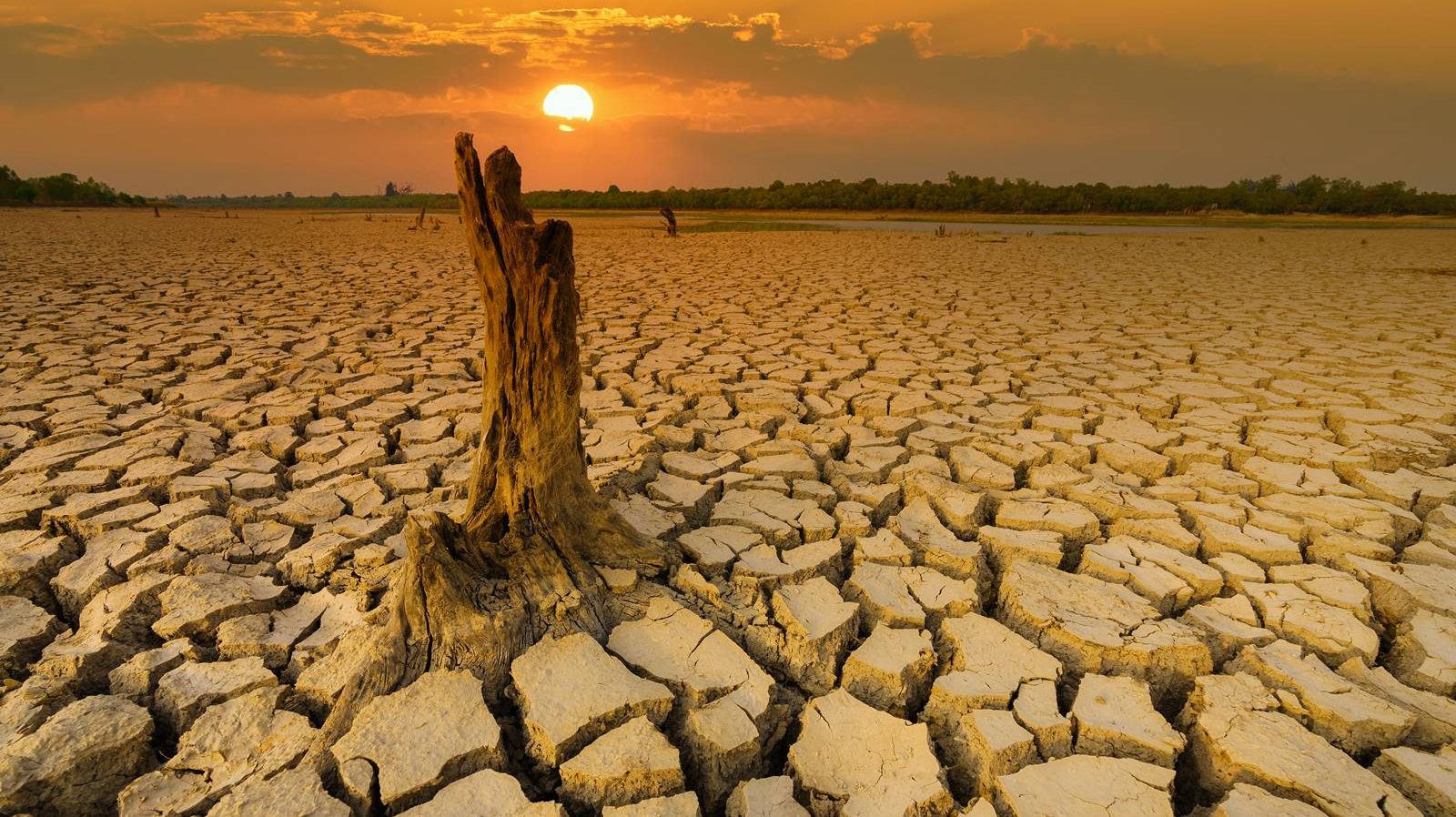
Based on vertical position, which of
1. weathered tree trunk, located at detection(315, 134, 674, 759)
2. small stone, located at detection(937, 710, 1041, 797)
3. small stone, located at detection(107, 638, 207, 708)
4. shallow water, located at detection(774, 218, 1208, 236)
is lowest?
small stone, located at detection(937, 710, 1041, 797)

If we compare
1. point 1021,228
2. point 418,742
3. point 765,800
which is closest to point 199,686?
point 418,742

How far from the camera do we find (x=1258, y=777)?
1.34 meters

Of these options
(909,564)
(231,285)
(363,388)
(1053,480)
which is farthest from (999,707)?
(231,285)

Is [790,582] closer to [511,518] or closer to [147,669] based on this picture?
[511,518]

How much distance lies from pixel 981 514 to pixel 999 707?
3.36 ft

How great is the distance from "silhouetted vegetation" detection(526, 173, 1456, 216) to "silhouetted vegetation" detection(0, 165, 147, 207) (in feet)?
98.5

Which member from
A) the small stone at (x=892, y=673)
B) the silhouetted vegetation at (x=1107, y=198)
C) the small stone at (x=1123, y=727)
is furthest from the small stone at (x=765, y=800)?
the silhouetted vegetation at (x=1107, y=198)

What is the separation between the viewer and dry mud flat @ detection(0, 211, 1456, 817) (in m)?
1.34

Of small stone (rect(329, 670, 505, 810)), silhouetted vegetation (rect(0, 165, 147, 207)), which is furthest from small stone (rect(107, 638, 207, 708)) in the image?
silhouetted vegetation (rect(0, 165, 147, 207))

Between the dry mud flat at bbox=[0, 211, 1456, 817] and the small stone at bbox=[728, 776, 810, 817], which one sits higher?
the dry mud flat at bbox=[0, 211, 1456, 817]

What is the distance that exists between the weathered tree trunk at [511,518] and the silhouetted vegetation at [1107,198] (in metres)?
29.3

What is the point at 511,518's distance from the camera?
1.82m

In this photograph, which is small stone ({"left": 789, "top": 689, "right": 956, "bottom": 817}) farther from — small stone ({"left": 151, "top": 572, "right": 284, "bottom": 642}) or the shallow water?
the shallow water

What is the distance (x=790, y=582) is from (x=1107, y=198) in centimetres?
3139
